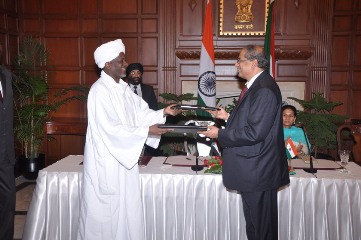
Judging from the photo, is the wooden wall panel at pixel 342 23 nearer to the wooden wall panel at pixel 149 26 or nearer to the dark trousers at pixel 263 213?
the wooden wall panel at pixel 149 26

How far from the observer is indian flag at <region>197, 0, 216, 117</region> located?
474cm

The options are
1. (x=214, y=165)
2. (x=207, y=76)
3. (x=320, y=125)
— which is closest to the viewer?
(x=214, y=165)

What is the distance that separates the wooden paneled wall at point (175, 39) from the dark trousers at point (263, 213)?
13.5ft

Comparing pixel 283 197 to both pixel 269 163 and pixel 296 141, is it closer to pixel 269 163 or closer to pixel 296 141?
pixel 269 163

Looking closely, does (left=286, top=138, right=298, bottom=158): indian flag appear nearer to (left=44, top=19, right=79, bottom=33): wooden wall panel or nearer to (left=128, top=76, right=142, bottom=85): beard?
(left=128, top=76, right=142, bottom=85): beard

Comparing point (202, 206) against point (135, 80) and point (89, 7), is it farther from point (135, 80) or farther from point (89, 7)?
point (89, 7)

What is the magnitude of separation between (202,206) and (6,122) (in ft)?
5.58

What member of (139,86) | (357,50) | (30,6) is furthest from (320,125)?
(30,6)

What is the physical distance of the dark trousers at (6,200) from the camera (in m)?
2.78

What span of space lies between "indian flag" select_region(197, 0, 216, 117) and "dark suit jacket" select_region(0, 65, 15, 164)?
2491mm

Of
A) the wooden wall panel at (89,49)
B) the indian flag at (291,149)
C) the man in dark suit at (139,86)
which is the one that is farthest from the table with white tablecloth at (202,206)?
the wooden wall panel at (89,49)

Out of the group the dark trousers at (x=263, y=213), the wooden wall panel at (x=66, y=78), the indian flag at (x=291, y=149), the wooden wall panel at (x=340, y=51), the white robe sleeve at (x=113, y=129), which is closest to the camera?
the dark trousers at (x=263, y=213)

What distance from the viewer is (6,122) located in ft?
9.15

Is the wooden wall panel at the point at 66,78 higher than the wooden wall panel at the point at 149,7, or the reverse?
the wooden wall panel at the point at 149,7
